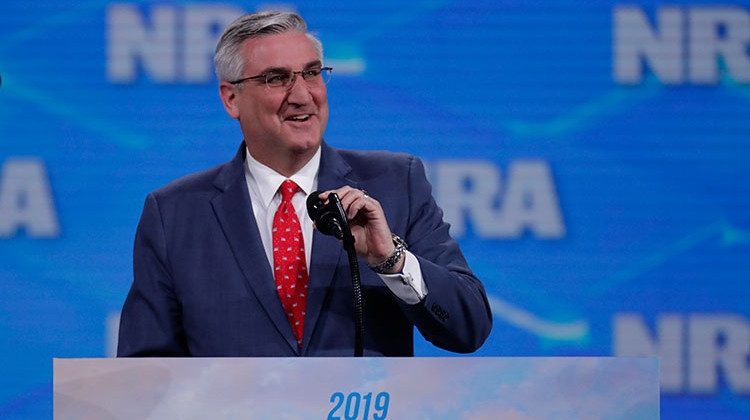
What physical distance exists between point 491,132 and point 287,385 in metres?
2.32

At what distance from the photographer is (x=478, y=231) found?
3.50m

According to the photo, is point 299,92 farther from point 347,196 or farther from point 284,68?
→ point 347,196

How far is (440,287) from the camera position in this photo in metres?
1.76

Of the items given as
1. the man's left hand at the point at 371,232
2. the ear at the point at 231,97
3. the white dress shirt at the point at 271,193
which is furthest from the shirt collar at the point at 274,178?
the man's left hand at the point at 371,232

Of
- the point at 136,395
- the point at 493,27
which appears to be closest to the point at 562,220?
the point at 493,27

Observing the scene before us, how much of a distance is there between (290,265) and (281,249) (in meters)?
0.04

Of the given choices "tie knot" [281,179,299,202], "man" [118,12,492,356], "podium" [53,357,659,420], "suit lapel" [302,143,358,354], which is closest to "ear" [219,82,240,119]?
"man" [118,12,492,356]

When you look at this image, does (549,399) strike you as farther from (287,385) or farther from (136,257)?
(136,257)

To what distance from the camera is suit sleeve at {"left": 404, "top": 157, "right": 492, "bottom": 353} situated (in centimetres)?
176

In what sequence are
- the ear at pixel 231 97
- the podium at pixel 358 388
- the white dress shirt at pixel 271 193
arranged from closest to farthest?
the podium at pixel 358 388
the white dress shirt at pixel 271 193
the ear at pixel 231 97

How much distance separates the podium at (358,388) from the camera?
1301 millimetres

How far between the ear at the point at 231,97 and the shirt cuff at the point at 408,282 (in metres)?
0.63

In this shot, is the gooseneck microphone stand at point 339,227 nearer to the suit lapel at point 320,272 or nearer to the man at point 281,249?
the man at point 281,249

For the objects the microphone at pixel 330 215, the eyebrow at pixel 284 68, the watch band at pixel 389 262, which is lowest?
the watch band at pixel 389 262
